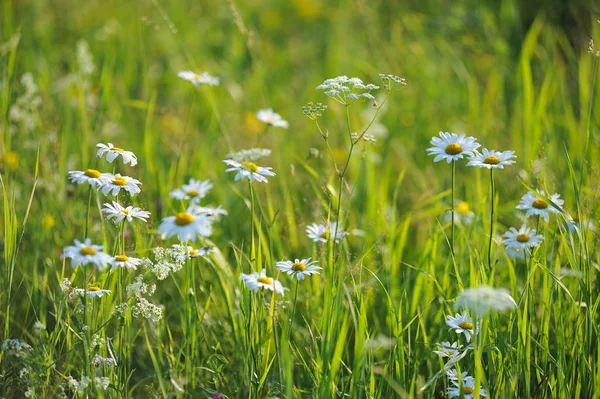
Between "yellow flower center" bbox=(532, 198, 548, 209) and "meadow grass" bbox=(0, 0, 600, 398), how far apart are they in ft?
0.17

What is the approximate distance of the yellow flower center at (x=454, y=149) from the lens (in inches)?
61.4

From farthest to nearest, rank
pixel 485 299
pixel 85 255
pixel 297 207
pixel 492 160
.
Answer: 1. pixel 297 207
2. pixel 492 160
3. pixel 85 255
4. pixel 485 299

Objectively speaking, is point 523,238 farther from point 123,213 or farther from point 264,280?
point 123,213

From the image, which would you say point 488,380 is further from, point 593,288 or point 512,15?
point 512,15

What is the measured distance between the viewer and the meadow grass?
4.89 feet

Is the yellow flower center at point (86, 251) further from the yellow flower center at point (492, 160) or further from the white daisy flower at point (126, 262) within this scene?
the yellow flower center at point (492, 160)

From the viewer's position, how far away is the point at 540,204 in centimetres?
167

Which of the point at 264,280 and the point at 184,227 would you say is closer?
the point at 184,227

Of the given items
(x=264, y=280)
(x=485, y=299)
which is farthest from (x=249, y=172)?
(x=485, y=299)

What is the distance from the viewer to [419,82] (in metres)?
3.55

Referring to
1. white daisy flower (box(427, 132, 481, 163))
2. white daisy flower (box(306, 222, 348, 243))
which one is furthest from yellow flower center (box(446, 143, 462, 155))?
white daisy flower (box(306, 222, 348, 243))

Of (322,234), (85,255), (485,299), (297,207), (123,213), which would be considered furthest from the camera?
(297,207)

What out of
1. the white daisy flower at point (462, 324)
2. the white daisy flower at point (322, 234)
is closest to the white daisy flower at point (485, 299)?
the white daisy flower at point (462, 324)

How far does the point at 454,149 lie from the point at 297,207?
78 centimetres
